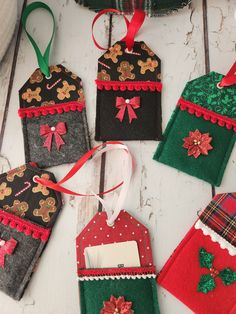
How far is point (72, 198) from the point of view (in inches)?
30.4

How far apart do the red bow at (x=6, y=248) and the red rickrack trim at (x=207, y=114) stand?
0.43 m

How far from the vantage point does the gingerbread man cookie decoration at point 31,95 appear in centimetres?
83

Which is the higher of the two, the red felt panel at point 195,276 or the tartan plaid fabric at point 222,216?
the tartan plaid fabric at point 222,216

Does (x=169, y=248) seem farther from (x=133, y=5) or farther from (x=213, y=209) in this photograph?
(x=133, y=5)

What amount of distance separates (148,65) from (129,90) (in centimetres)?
7

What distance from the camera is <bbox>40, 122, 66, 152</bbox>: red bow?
80cm

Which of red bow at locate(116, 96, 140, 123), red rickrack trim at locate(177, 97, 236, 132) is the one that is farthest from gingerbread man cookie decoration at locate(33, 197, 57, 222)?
red rickrack trim at locate(177, 97, 236, 132)

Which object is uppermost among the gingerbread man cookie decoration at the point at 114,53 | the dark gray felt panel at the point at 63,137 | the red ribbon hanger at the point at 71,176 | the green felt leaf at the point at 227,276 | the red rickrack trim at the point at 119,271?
the gingerbread man cookie decoration at the point at 114,53

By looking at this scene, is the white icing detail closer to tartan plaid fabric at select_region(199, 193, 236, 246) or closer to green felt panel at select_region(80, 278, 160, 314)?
green felt panel at select_region(80, 278, 160, 314)

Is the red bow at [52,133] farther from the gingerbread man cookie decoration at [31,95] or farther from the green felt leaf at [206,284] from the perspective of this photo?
the green felt leaf at [206,284]

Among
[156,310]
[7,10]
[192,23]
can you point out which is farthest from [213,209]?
[7,10]

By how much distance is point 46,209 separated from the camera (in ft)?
2.50

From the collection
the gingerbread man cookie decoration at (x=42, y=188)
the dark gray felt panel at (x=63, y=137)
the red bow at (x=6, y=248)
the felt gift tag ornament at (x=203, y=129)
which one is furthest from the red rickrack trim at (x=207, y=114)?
the red bow at (x=6, y=248)

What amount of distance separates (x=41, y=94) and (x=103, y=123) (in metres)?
0.15
